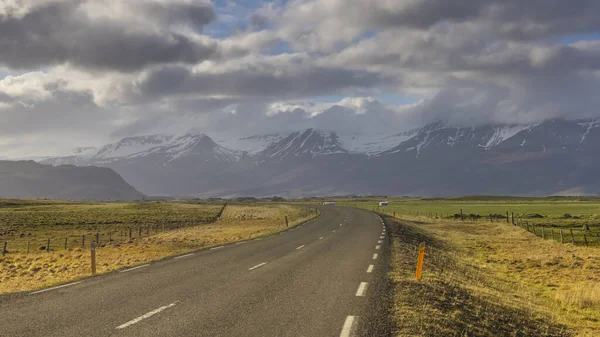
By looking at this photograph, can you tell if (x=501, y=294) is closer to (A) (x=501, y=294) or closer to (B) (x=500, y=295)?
(A) (x=501, y=294)

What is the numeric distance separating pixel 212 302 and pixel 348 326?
12.7 ft

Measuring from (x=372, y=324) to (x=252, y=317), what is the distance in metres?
2.57

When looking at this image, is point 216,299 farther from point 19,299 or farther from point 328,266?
point 328,266

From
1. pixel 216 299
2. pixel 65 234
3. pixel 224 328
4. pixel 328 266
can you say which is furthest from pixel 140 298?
pixel 65 234

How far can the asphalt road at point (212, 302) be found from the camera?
410 inches

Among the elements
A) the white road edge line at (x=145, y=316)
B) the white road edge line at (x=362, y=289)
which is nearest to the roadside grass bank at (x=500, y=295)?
the white road edge line at (x=362, y=289)

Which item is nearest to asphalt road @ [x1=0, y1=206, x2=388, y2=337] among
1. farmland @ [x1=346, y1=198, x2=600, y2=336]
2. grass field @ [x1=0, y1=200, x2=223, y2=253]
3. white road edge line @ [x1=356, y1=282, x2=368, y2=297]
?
white road edge line @ [x1=356, y1=282, x2=368, y2=297]

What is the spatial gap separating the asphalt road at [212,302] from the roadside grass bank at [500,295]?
104 centimetres

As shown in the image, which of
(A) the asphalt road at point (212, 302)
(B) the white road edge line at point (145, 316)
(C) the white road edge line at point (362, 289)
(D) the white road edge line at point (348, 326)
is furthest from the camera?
(C) the white road edge line at point (362, 289)

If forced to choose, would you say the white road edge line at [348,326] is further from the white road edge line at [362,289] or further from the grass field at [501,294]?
the white road edge line at [362,289]

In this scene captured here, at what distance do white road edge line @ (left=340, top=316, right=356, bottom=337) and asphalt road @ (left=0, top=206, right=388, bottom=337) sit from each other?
0.02 m

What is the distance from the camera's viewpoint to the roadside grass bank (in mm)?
12320

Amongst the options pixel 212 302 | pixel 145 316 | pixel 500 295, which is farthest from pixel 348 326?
pixel 500 295

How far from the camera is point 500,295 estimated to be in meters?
18.7
